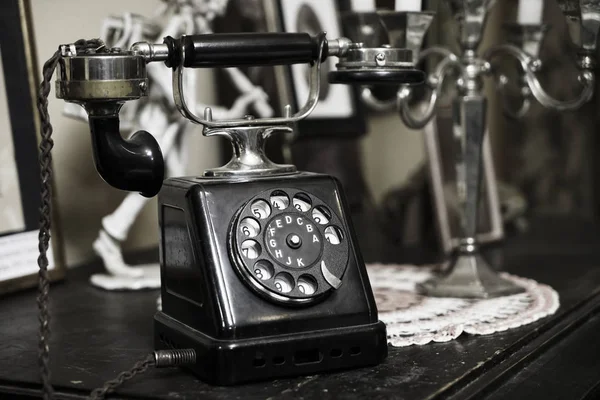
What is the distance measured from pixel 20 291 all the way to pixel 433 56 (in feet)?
3.86

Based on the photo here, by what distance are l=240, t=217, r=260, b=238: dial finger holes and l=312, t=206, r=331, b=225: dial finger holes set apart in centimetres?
7

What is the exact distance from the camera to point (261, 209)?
885 mm

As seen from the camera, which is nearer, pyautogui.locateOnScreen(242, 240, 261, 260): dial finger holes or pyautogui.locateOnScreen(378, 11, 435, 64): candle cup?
pyautogui.locateOnScreen(242, 240, 261, 260): dial finger holes

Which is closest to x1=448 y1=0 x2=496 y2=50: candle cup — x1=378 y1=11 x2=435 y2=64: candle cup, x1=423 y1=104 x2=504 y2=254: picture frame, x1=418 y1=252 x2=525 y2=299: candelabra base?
x1=378 y1=11 x2=435 y2=64: candle cup

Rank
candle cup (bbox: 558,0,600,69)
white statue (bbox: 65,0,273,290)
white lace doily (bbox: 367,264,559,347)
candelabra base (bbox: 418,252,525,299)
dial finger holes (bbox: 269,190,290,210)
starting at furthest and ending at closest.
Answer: white statue (bbox: 65,0,273,290)
candelabra base (bbox: 418,252,525,299)
candle cup (bbox: 558,0,600,69)
white lace doily (bbox: 367,264,559,347)
dial finger holes (bbox: 269,190,290,210)

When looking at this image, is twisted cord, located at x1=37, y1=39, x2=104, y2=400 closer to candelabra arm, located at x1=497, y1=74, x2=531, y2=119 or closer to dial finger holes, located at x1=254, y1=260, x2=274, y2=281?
dial finger holes, located at x1=254, y1=260, x2=274, y2=281

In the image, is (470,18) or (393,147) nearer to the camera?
(470,18)

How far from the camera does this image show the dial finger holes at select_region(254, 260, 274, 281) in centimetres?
85

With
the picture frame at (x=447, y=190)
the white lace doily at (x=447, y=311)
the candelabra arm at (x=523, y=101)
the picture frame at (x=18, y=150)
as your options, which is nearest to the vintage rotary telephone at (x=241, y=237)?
the white lace doily at (x=447, y=311)

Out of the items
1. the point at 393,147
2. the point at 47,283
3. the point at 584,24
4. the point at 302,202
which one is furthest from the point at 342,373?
the point at 393,147

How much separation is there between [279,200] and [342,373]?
0.18m

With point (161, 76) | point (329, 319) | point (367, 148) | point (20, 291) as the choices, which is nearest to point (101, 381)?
point (329, 319)

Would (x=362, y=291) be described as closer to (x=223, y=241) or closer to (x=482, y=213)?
(x=223, y=241)

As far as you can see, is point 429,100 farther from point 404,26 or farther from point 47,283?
point 47,283
